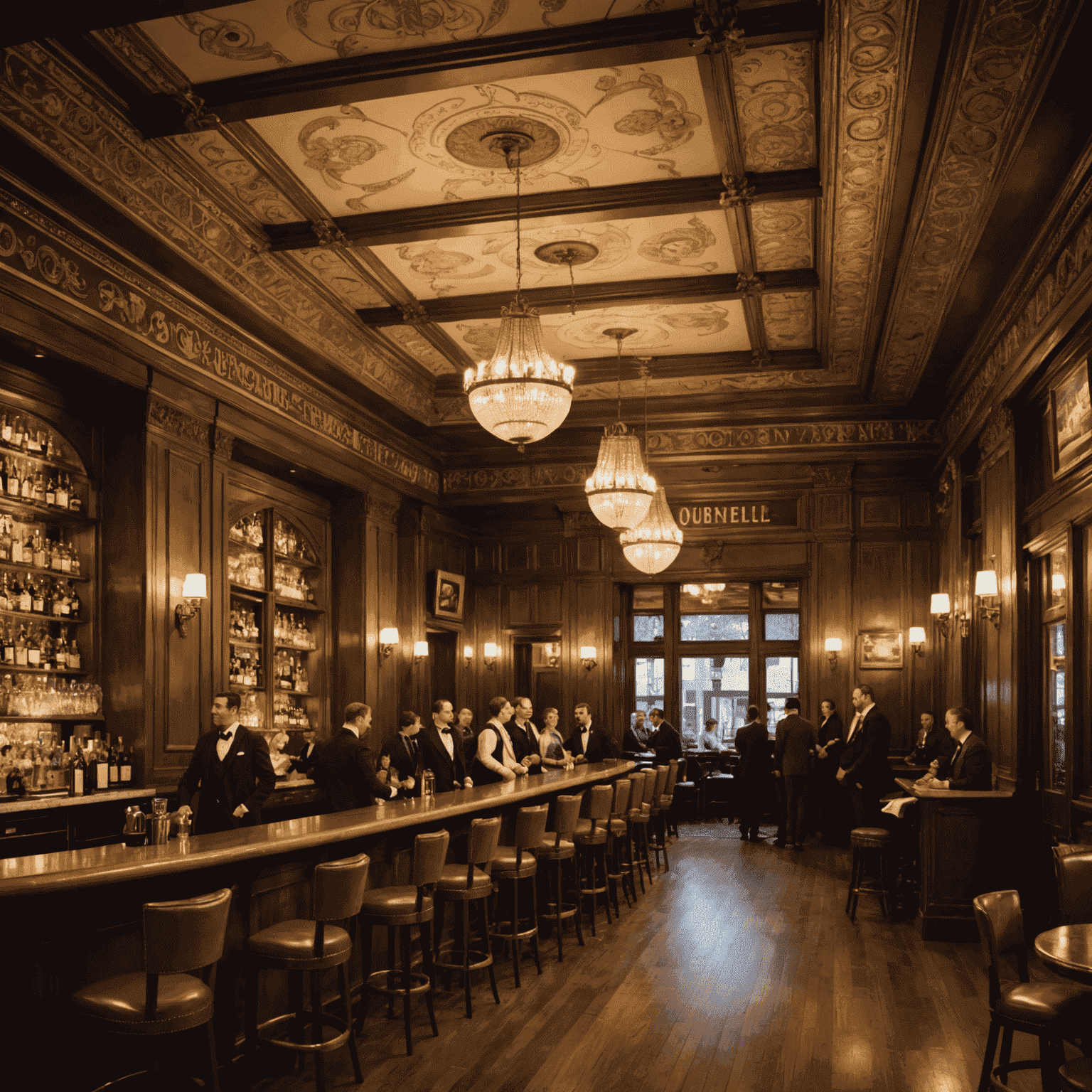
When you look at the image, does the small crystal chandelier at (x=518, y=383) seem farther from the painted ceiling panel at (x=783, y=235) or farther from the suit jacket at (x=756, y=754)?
the suit jacket at (x=756, y=754)

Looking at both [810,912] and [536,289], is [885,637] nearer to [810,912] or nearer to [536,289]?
[810,912]

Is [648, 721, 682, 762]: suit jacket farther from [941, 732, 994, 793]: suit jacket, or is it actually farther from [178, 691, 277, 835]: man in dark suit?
[178, 691, 277, 835]: man in dark suit

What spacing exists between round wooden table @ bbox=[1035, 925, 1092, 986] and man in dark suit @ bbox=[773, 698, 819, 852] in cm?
755

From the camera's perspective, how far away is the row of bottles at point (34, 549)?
695cm

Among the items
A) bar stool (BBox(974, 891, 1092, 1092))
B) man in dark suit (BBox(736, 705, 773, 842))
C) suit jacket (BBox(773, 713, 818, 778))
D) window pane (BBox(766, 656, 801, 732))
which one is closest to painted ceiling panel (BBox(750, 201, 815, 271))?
bar stool (BBox(974, 891, 1092, 1092))

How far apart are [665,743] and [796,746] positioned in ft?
5.47

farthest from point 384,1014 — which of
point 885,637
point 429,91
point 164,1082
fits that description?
point 885,637

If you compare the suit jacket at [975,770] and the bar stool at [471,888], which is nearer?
the bar stool at [471,888]

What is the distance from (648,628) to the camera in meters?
14.7

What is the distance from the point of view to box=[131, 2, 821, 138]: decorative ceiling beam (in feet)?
17.1

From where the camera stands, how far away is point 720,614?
14.4m

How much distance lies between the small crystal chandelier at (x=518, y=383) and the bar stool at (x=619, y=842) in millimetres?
3240

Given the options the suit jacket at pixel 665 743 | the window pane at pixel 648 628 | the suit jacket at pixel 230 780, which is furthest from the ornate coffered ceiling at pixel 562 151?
the window pane at pixel 648 628

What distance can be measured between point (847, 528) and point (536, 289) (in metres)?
5.28
